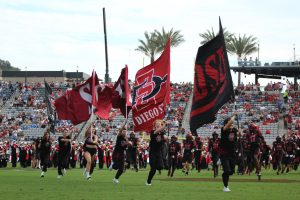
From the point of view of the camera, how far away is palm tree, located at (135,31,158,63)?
303ft

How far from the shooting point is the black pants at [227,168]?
2255 centimetres

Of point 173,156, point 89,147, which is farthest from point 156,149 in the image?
point 173,156

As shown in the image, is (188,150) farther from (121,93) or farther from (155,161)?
(155,161)

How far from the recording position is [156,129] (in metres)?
24.9

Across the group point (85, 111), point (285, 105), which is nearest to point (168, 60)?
point (85, 111)

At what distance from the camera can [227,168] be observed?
891 inches

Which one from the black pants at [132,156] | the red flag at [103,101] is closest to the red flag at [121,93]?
the red flag at [103,101]

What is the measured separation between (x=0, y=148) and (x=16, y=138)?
14.6 meters

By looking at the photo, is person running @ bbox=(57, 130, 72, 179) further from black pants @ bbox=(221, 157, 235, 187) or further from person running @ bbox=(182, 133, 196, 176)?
black pants @ bbox=(221, 157, 235, 187)

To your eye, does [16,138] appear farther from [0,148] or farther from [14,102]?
[0,148]

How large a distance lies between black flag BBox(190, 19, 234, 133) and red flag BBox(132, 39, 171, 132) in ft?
25.0

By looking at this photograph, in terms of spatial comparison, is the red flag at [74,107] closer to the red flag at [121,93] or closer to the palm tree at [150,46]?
the red flag at [121,93]

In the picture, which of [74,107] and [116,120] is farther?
[116,120]

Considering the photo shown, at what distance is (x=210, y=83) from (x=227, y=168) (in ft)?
13.6
